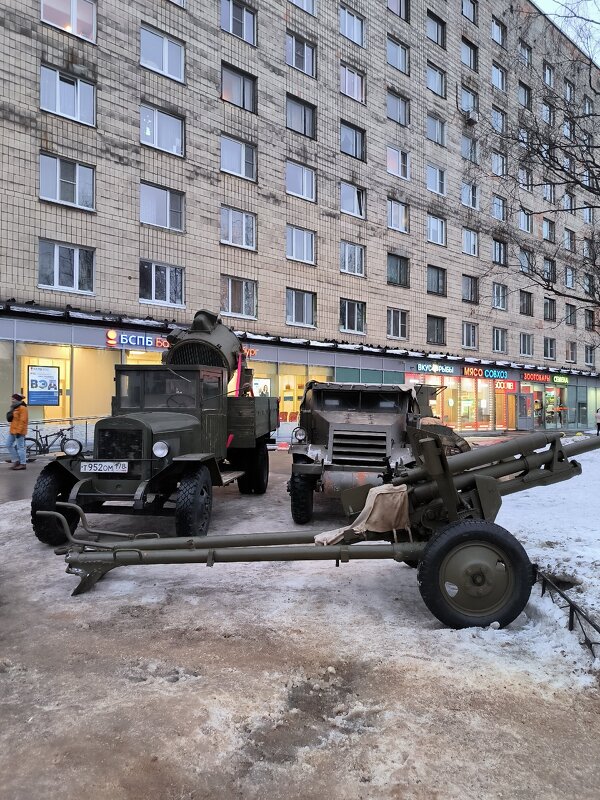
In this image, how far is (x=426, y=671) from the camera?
3555mm

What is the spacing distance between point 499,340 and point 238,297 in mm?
17358

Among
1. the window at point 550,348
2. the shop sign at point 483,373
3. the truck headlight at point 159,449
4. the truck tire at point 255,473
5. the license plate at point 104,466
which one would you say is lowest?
the truck tire at point 255,473

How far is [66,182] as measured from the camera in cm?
1708

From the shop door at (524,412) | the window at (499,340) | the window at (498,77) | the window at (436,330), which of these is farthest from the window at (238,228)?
the window at (498,77)

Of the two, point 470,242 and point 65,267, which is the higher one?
point 470,242

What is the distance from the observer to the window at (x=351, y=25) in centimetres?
2444

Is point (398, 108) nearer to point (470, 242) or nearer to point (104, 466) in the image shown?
point (470, 242)

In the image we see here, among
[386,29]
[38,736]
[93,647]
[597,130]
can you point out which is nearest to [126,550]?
[93,647]

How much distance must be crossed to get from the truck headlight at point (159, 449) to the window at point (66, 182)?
12876 millimetres

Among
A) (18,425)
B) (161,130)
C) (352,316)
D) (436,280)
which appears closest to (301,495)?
(18,425)

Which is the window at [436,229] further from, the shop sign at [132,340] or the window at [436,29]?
the shop sign at [132,340]

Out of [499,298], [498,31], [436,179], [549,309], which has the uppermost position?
[498,31]

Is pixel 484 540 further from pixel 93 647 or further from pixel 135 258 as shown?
pixel 135 258

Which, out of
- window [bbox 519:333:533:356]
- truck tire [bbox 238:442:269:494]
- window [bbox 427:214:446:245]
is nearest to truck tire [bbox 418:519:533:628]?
truck tire [bbox 238:442:269:494]
